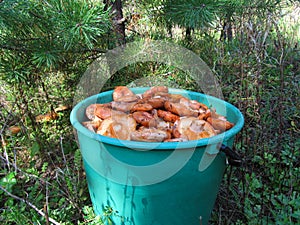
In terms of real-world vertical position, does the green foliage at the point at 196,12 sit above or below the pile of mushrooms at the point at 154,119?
above

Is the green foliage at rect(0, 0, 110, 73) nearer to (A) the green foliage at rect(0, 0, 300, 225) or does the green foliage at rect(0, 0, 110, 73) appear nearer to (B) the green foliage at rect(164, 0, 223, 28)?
(A) the green foliage at rect(0, 0, 300, 225)

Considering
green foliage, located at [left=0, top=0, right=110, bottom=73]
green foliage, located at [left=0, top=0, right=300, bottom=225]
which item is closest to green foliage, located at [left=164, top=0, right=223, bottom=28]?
green foliage, located at [left=0, top=0, right=300, bottom=225]

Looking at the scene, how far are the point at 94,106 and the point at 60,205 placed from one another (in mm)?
535

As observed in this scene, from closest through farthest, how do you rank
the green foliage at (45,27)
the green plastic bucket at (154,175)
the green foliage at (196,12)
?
the green plastic bucket at (154,175), the green foliage at (45,27), the green foliage at (196,12)

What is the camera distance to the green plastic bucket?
92cm

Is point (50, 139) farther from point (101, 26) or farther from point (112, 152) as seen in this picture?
point (112, 152)

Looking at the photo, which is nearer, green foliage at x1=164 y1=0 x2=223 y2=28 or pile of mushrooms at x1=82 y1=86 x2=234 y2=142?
pile of mushrooms at x1=82 y1=86 x2=234 y2=142

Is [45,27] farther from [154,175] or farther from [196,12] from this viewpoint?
[154,175]

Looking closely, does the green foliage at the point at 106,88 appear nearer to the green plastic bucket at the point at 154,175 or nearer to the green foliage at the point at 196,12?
the green foliage at the point at 196,12

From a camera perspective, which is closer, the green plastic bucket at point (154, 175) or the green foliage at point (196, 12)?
the green plastic bucket at point (154, 175)

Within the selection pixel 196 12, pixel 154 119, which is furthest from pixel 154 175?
pixel 196 12

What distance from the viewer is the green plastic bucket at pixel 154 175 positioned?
3.01ft

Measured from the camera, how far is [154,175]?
3.16 ft

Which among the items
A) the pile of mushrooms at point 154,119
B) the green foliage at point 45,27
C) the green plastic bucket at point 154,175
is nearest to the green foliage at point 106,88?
the green foliage at point 45,27
